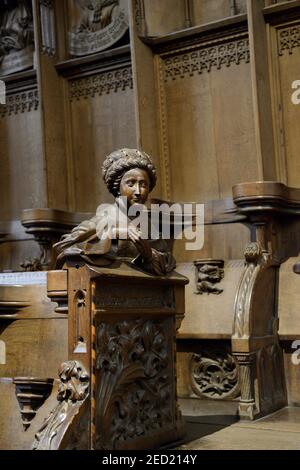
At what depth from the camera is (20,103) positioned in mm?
5258

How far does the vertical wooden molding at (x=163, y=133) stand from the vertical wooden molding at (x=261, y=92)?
79 cm

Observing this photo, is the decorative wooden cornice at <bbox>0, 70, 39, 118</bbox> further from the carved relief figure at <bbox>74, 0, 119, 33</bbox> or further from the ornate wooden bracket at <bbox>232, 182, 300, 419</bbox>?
the ornate wooden bracket at <bbox>232, 182, 300, 419</bbox>

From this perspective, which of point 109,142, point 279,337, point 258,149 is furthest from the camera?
point 109,142

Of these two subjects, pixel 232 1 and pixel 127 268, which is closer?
pixel 127 268

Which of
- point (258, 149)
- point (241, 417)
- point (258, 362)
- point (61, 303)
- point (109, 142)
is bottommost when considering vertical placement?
point (241, 417)

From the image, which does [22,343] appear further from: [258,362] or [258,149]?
[258,149]

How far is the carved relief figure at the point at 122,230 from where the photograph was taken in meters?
2.29

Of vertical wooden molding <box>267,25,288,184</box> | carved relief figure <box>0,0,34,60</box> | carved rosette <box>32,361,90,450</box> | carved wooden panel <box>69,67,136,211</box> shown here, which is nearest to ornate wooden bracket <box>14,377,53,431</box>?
carved rosette <box>32,361,90,450</box>

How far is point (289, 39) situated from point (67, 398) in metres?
2.87

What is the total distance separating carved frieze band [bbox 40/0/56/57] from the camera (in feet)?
16.3

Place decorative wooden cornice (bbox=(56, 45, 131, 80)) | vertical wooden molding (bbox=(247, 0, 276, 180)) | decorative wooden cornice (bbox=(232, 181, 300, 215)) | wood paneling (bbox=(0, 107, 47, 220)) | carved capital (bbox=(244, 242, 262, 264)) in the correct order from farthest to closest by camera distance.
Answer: wood paneling (bbox=(0, 107, 47, 220)) < decorative wooden cornice (bbox=(56, 45, 131, 80)) < vertical wooden molding (bbox=(247, 0, 276, 180)) < decorative wooden cornice (bbox=(232, 181, 300, 215)) < carved capital (bbox=(244, 242, 262, 264))

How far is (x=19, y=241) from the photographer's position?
510 cm

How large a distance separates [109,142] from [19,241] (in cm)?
105
